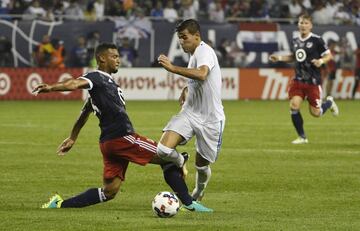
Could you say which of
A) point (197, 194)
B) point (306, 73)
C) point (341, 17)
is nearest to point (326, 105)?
point (306, 73)

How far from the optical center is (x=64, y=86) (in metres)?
10.6

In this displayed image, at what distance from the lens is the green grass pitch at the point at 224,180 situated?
422 inches

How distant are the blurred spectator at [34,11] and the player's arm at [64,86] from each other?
25.5 metres

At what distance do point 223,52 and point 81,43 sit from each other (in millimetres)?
5357

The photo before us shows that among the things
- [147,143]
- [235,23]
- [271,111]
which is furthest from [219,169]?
[235,23]

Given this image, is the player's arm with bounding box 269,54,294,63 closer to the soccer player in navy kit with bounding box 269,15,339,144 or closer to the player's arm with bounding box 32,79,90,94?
the soccer player in navy kit with bounding box 269,15,339,144

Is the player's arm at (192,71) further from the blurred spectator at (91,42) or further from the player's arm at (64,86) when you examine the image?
the blurred spectator at (91,42)

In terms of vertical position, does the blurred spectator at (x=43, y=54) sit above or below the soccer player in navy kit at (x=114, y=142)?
below

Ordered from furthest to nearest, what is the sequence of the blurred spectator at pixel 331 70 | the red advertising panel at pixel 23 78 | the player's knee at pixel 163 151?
the blurred spectator at pixel 331 70
the red advertising panel at pixel 23 78
the player's knee at pixel 163 151

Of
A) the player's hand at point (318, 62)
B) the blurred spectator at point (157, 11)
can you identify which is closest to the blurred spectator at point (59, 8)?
the blurred spectator at point (157, 11)

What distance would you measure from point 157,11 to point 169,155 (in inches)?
1094

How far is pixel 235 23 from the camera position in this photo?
130ft

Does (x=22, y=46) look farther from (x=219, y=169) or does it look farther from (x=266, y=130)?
(x=219, y=169)

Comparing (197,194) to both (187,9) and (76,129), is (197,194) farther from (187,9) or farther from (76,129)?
(187,9)
